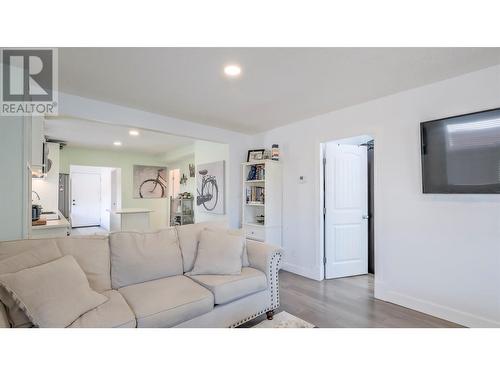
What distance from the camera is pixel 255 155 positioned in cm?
405

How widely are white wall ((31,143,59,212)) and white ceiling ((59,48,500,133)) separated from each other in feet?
9.76

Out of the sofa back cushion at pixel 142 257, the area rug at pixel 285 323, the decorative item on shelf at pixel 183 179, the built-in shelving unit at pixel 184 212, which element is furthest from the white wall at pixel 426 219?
the decorative item on shelf at pixel 183 179

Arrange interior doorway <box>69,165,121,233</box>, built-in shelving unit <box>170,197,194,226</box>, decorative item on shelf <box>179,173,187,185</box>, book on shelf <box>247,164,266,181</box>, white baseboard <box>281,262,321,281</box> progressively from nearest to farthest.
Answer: white baseboard <box>281,262,321,281</box> → book on shelf <box>247,164,266,181</box> → built-in shelving unit <box>170,197,194,226</box> → decorative item on shelf <box>179,173,187,185</box> → interior doorway <box>69,165,121,233</box>

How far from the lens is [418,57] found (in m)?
A: 1.87

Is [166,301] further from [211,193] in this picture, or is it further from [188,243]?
[211,193]

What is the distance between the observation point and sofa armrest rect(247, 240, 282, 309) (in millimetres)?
2250

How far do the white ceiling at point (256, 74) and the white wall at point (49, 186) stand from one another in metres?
2.98

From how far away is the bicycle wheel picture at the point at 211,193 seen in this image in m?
4.51

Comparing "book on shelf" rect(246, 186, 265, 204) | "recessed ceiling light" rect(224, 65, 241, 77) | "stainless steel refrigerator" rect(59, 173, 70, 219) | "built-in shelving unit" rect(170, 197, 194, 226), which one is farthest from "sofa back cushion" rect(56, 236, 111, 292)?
"stainless steel refrigerator" rect(59, 173, 70, 219)

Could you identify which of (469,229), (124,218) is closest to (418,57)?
(469,229)

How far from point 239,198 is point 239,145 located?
0.98 metres

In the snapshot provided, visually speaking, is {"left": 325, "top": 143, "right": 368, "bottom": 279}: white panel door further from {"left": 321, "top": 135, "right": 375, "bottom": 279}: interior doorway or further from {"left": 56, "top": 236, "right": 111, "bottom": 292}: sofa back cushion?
{"left": 56, "top": 236, "right": 111, "bottom": 292}: sofa back cushion

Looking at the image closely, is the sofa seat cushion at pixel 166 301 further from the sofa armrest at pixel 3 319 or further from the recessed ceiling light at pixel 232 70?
the recessed ceiling light at pixel 232 70
